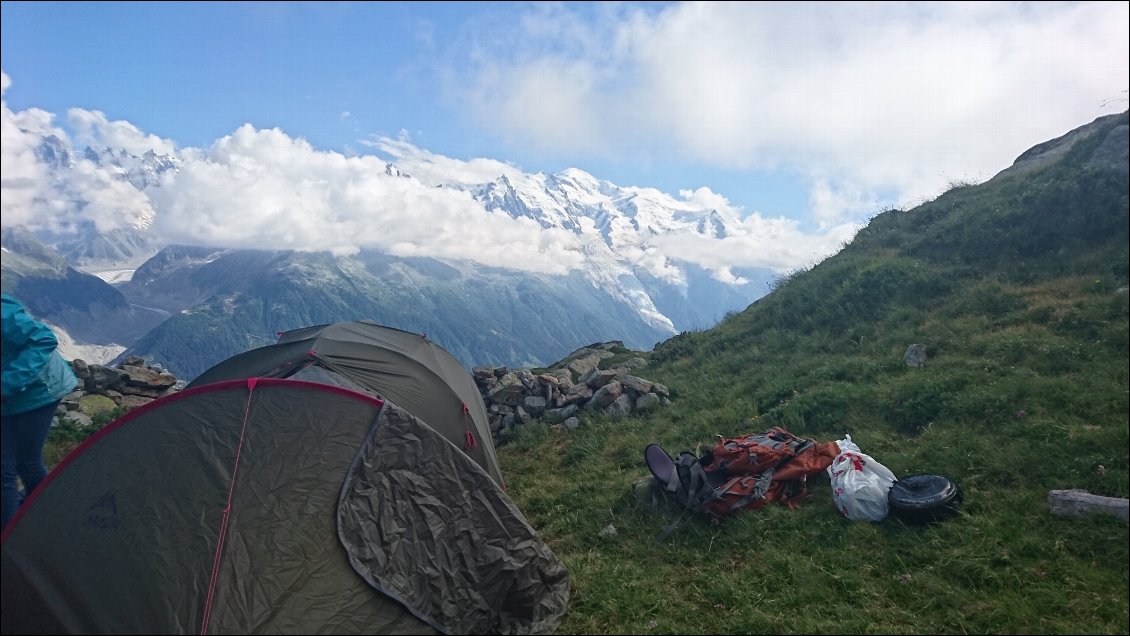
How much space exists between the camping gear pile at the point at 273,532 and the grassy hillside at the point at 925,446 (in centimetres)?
153

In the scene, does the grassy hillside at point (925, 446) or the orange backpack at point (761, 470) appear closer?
the grassy hillside at point (925, 446)

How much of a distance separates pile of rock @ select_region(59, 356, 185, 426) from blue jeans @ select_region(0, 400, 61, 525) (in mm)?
7412

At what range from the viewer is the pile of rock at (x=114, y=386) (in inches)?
555

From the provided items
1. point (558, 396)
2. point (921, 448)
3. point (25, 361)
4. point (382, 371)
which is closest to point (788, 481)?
point (921, 448)

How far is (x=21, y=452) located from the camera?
23.6 ft

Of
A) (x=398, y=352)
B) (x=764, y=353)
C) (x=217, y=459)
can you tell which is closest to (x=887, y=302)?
(x=764, y=353)

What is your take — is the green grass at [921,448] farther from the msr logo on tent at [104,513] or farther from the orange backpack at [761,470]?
the msr logo on tent at [104,513]

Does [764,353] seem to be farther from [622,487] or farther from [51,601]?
[51,601]

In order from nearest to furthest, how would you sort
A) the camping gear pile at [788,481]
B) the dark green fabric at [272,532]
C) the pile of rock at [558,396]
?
the dark green fabric at [272,532], the camping gear pile at [788,481], the pile of rock at [558,396]

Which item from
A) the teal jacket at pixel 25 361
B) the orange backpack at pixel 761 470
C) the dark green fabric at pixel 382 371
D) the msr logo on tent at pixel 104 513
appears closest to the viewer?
the msr logo on tent at pixel 104 513

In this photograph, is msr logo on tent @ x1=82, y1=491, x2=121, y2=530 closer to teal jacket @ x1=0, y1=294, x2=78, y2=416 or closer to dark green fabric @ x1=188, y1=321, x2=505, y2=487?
teal jacket @ x1=0, y1=294, x2=78, y2=416

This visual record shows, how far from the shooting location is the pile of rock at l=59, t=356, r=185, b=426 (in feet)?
46.3

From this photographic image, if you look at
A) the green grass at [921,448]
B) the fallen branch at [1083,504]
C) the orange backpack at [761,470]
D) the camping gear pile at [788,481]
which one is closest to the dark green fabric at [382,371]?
the green grass at [921,448]

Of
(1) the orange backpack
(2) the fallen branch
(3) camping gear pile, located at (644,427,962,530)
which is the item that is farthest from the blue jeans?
(2) the fallen branch
